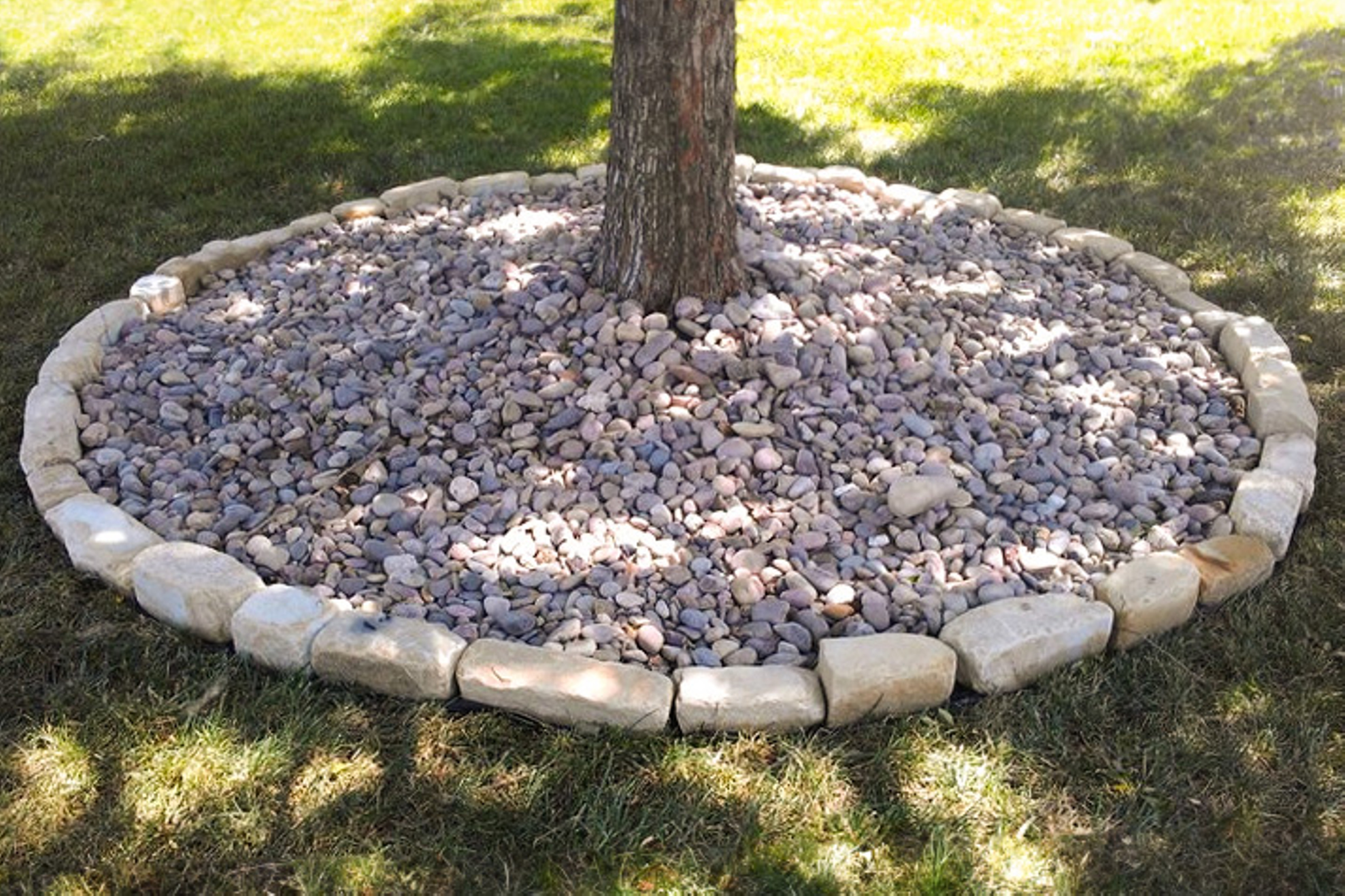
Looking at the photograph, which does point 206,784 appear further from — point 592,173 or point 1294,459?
point 592,173

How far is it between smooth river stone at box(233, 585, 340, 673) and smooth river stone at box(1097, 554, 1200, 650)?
2.01m

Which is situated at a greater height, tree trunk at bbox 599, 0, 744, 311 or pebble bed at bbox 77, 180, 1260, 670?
tree trunk at bbox 599, 0, 744, 311

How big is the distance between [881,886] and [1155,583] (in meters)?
1.16

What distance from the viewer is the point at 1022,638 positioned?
2834mm

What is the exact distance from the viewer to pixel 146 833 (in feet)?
8.15

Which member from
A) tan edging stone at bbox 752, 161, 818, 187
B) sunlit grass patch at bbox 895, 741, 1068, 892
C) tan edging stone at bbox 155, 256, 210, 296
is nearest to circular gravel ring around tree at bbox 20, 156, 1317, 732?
sunlit grass patch at bbox 895, 741, 1068, 892

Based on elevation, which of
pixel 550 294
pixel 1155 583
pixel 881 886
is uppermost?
pixel 550 294

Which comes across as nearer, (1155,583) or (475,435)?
(1155,583)

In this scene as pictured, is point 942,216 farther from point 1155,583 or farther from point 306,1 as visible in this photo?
point 306,1

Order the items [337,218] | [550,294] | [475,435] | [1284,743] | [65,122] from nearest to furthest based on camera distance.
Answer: [1284,743]
[475,435]
[550,294]
[337,218]
[65,122]

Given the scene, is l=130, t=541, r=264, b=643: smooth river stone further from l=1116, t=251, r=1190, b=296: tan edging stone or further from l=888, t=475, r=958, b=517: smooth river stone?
l=1116, t=251, r=1190, b=296: tan edging stone

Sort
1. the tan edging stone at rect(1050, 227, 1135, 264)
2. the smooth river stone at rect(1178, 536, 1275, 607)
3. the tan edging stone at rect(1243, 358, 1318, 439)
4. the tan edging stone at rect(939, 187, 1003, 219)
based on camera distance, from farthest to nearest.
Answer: the tan edging stone at rect(939, 187, 1003, 219) < the tan edging stone at rect(1050, 227, 1135, 264) < the tan edging stone at rect(1243, 358, 1318, 439) < the smooth river stone at rect(1178, 536, 1275, 607)

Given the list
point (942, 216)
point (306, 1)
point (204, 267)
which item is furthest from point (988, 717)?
point (306, 1)

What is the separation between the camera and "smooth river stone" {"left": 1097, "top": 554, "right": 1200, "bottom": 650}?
2.94 metres
